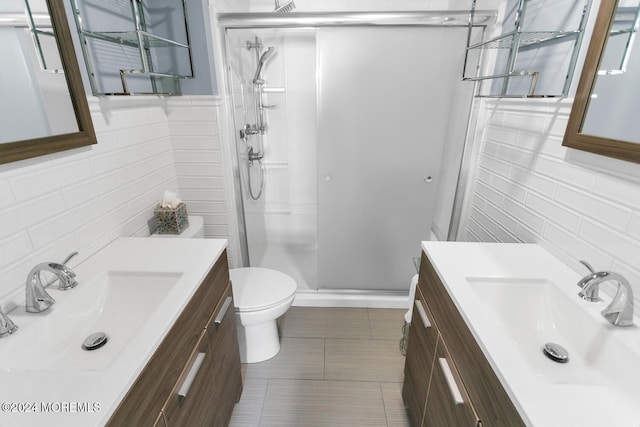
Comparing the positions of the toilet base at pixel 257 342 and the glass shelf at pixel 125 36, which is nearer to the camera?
the glass shelf at pixel 125 36

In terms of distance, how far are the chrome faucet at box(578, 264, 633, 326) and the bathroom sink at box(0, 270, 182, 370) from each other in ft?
3.95

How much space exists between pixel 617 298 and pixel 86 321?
147 centimetres

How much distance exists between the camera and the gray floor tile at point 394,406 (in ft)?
4.94

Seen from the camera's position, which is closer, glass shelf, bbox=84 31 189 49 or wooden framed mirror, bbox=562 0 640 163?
wooden framed mirror, bbox=562 0 640 163

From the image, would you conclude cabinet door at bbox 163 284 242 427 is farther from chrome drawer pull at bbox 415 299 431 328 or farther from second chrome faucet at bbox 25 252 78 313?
chrome drawer pull at bbox 415 299 431 328

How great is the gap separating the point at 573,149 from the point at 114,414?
1498mm

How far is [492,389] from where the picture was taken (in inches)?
28.8

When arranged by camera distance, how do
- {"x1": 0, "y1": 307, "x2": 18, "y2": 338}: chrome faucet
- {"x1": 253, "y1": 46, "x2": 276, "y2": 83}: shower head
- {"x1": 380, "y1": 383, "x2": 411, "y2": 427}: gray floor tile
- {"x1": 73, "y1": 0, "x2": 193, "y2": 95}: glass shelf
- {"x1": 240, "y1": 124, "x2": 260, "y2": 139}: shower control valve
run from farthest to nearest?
1. {"x1": 253, "y1": 46, "x2": 276, "y2": 83}: shower head
2. {"x1": 240, "y1": 124, "x2": 260, "y2": 139}: shower control valve
3. {"x1": 380, "y1": 383, "x2": 411, "y2": 427}: gray floor tile
4. {"x1": 73, "y1": 0, "x2": 193, "y2": 95}: glass shelf
5. {"x1": 0, "y1": 307, "x2": 18, "y2": 338}: chrome faucet

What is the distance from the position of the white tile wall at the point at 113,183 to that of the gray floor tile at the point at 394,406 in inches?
49.6

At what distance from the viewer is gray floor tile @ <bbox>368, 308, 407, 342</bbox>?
6.66ft

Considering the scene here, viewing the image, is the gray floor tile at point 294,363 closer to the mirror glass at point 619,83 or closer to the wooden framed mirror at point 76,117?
the wooden framed mirror at point 76,117

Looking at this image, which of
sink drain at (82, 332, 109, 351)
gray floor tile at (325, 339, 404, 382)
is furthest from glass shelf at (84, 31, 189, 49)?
gray floor tile at (325, 339, 404, 382)

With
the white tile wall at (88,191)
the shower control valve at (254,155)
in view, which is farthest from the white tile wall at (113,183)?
the shower control valve at (254,155)

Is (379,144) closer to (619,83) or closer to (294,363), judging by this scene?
(619,83)
